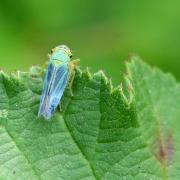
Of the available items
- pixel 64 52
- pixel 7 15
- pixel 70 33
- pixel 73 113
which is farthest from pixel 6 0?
pixel 73 113

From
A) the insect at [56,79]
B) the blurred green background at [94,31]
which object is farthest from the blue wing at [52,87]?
the blurred green background at [94,31]

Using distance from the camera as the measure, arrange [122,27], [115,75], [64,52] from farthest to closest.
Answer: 1. [122,27]
2. [115,75]
3. [64,52]

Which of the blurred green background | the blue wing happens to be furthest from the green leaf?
the blurred green background

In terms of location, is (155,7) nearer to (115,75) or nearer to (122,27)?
(122,27)

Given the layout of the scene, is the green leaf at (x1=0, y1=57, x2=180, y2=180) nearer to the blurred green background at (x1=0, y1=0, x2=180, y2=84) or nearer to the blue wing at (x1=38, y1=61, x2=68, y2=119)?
the blue wing at (x1=38, y1=61, x2=68, y2=119)

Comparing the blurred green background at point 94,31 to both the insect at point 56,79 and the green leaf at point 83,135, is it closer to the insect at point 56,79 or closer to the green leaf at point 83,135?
the insect at point 56,79

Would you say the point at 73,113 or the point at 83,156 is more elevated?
the point at 73,113

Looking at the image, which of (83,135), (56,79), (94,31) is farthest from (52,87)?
(94,31)
